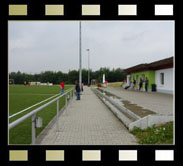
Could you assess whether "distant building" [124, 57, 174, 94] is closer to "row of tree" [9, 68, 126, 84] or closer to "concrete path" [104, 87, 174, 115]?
"concrete path" [104, 87, 174, 115]

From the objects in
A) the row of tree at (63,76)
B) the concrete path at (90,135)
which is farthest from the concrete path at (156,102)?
the row of tree at (63,76)

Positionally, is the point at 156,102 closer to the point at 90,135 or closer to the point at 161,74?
the point at 90,135

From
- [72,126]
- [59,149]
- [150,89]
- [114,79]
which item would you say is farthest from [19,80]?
[59,149]

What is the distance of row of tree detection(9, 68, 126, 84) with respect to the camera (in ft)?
185

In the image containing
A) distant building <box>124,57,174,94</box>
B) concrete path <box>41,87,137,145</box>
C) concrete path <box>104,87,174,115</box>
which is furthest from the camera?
distant building <box>124,57,174,94</box>

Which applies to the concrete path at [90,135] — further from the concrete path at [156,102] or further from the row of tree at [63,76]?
the row of tree at [63,76]

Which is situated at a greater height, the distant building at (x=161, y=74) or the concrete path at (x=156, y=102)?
the distant building at (x=161, y=74)

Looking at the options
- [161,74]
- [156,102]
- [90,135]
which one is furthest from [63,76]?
[90,135]

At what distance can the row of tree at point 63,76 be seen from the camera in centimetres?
5628

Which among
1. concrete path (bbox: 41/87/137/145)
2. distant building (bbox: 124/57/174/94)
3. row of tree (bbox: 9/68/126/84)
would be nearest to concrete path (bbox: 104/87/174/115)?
concrete path (bbox: 41/87/137/145)

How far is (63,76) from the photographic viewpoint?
56.7 metres

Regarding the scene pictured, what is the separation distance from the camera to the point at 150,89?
28.8 m
